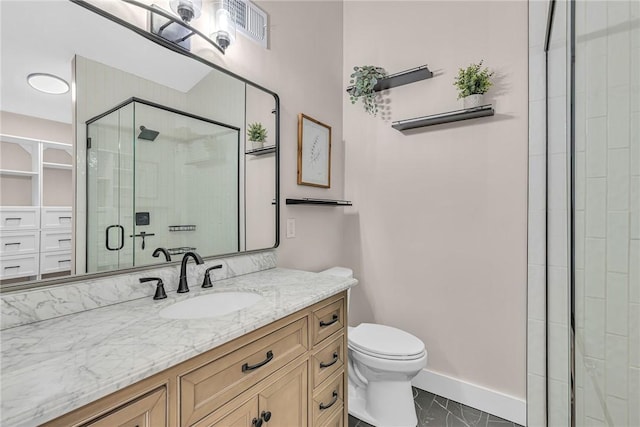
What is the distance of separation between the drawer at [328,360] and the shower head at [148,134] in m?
1.07

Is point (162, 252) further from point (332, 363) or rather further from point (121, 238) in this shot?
point (332, 363)

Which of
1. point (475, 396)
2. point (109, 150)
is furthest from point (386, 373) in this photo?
point (109, 150)

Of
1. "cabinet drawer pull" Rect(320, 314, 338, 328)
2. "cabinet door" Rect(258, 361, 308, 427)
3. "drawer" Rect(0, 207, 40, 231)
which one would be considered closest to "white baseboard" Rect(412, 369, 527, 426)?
"cabinet drawer pull" Rect(320, 314, 338, 328)

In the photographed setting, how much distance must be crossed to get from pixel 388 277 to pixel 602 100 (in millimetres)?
1687

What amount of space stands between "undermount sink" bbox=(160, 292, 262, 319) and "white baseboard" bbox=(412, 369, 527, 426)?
57.3 inches

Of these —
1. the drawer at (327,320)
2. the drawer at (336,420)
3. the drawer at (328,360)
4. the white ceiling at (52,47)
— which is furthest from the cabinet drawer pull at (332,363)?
the white ceiling at (52,47)

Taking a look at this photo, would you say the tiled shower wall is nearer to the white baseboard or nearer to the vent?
the white baseboard

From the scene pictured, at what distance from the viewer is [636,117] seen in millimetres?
478

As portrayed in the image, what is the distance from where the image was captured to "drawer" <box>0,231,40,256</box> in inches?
33.0

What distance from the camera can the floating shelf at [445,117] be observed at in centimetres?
173

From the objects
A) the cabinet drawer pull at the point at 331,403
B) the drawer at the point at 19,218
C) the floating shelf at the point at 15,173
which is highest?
the floating shelf at the point at 15,173

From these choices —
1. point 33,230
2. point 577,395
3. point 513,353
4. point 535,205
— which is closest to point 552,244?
point 535,205

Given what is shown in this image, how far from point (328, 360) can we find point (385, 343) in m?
0.52

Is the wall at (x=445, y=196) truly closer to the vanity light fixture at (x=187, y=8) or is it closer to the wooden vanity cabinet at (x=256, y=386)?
the wooden vanity cabinet at (x=256, y=386)
